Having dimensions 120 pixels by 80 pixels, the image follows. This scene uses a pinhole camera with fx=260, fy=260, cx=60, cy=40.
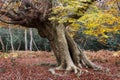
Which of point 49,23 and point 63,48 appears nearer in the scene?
point 63,48

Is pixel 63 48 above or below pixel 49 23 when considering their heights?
below

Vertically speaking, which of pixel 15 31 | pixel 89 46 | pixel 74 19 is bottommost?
pixel 89 46

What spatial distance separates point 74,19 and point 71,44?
2080 mm

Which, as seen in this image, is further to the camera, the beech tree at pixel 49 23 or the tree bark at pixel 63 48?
the tree bark at pixel 63 48

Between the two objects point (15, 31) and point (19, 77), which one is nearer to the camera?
point (19, 77)

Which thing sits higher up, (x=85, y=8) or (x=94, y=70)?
(x=85, y=8)

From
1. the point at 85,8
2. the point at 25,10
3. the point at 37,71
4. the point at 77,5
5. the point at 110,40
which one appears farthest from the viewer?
the point at 110,40

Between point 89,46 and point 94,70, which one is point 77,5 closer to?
point 94,70

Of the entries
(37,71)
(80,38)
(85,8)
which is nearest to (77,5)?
(85,8)

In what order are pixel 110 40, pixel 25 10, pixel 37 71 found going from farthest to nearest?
pixel 110 40 < pixel 25 10 < pixel 37 71

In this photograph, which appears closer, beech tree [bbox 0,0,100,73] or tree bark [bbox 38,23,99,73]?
beech tree [bbox 0,0,100,73]

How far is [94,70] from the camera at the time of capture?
46.6 ft

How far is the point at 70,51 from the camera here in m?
14.8

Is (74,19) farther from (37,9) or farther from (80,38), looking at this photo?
(80,38)
